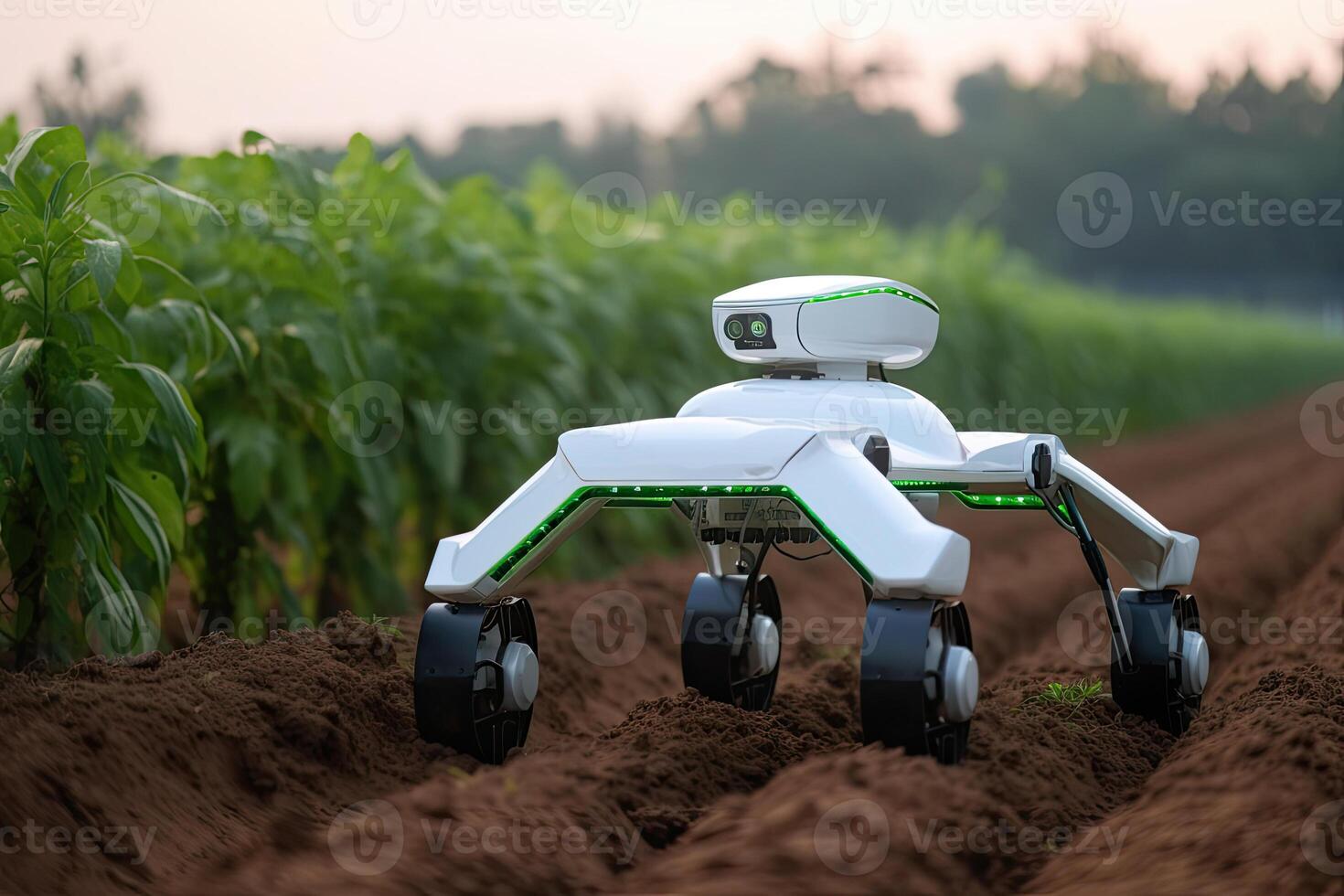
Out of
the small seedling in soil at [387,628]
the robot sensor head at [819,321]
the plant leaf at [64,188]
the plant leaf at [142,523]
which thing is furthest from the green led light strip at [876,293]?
the plant leaf at [64,188]

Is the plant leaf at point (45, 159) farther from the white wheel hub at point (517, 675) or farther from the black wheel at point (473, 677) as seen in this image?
the white wheel hub at point (517, 675)

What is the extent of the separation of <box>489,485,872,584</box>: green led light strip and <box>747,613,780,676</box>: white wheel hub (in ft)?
2.47

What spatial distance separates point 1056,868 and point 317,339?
2896mm

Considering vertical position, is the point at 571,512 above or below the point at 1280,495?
above

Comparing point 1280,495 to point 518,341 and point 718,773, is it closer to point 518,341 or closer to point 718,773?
point 518,341

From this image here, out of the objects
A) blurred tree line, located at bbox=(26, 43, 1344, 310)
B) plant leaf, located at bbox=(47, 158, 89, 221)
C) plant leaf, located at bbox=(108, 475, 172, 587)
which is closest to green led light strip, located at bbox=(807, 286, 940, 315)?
plant leaf, located at bbox=(108, 475, 172, 587)

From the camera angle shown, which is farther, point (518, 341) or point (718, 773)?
point (518, 341)

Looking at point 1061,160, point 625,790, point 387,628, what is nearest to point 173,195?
point 387,628

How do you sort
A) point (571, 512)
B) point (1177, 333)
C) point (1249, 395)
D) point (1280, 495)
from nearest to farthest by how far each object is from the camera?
point (571, 512)
point (1280, 495)
point (1177, 333)
point (1249, 395)

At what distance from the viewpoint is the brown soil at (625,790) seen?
209 cm

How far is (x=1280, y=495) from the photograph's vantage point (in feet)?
29.2

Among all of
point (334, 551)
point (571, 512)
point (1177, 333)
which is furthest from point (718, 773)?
point (1177, 333)

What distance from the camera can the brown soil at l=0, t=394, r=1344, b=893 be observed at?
6.86ft

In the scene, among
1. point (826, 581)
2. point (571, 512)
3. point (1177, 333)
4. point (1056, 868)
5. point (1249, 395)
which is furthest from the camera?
point (1249, 395)
